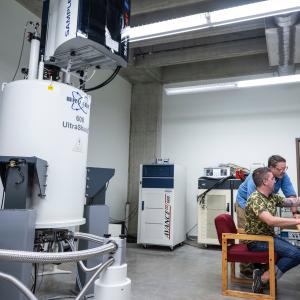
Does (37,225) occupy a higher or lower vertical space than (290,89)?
lower

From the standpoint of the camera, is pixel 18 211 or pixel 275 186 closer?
pixel 18 211

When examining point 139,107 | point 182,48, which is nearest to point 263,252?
point 182,48

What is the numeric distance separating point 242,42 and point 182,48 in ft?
3.24

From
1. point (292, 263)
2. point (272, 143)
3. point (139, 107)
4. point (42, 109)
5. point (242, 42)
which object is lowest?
point (292, 263)

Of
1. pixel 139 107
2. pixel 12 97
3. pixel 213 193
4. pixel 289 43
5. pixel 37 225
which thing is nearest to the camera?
pixel 37 225

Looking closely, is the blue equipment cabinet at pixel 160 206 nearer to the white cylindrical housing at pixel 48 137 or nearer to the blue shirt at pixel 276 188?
the blue shirt at pixel 276 188

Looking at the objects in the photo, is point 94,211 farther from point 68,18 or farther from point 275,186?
point 275,186

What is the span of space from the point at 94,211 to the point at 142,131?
3.97m

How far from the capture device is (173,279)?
3.31 metres

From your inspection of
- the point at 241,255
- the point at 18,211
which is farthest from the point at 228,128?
the point at 18,211

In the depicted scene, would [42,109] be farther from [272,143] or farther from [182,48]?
[272,143]

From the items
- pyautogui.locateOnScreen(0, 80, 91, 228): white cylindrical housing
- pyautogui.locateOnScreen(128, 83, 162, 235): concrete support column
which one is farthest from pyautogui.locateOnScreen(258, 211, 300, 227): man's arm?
pyautogui.locateOnScreen(128, 83, 162, 235): concrete support column

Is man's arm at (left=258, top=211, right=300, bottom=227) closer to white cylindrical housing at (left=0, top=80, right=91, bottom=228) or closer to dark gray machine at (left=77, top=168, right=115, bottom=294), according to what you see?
dark gray machine at (left=77, top=168, right=115, bottom=294)

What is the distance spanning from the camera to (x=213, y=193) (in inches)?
206
